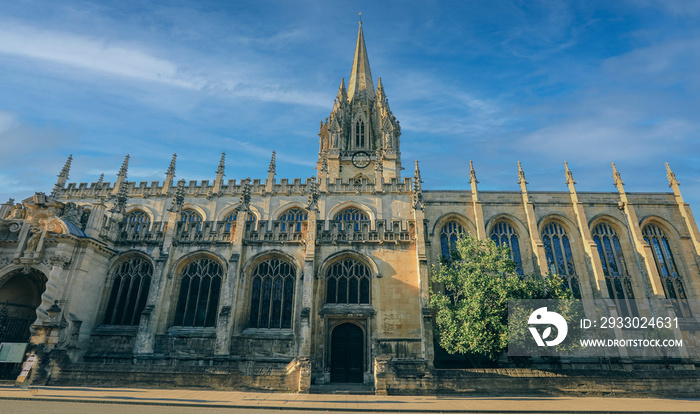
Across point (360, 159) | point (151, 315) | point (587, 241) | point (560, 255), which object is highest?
point (360, 159)

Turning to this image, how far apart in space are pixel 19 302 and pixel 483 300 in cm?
2435

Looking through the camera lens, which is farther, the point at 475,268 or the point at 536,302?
the point at 475,268

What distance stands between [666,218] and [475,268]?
21707 mm

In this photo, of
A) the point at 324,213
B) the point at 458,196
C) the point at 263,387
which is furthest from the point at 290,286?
the point at 458,196

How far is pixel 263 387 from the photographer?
46.4 ft

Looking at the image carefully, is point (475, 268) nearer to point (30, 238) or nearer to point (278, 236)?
point (278, 236)

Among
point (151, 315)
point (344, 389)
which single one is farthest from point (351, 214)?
point (151, 315)

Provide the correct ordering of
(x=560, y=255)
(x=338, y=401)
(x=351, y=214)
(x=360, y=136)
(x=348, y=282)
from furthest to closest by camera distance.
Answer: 1. (x=360, y=136)
2. (x=351, y=214)
3. (x=560, y=255)
4. (x=348, y=282)
5. (x=338, y=401)

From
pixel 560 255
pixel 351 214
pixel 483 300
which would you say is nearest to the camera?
pixel 483 300

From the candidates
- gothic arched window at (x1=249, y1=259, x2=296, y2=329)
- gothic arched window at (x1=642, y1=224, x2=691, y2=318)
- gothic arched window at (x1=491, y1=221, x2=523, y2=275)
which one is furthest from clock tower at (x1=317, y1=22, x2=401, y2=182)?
gothic arched window at (x1=642, y1=224, x2=691, y2=318)

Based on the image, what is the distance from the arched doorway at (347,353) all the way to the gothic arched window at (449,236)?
1192 centimetres

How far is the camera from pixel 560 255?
28188mm

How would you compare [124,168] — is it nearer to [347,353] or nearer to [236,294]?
[236,294]

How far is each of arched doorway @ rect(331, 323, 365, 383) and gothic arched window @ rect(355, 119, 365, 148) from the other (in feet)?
82.4
